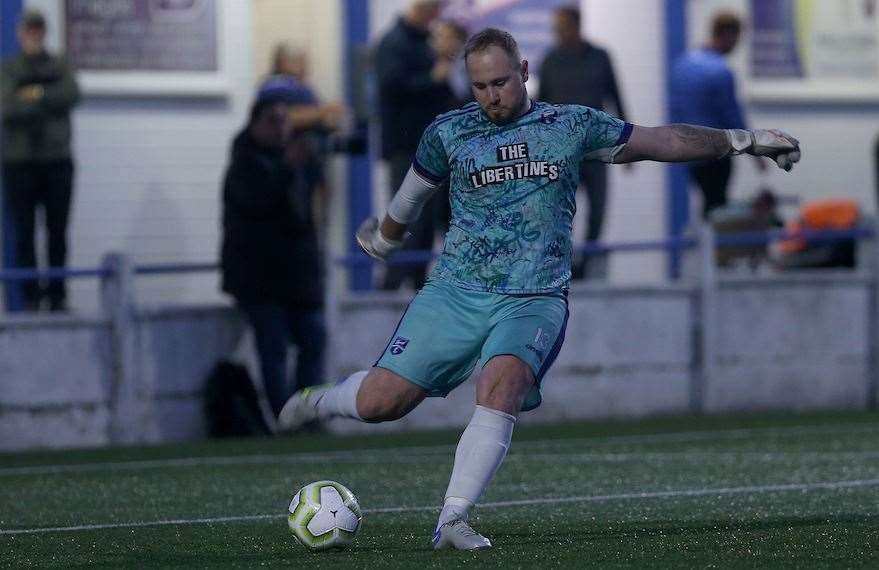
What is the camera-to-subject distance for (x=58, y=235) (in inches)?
577

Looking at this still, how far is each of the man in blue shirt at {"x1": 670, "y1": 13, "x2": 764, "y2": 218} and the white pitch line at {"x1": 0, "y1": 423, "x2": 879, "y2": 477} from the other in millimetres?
3183

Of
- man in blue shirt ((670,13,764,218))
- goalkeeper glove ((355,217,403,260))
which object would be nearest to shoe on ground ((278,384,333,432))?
goalkeeper glove ((355,217,403,260))

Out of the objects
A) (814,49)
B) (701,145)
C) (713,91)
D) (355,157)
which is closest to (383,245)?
(701,145)

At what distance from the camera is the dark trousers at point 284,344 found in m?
13.6

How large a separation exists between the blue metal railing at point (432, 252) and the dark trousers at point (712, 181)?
274mm

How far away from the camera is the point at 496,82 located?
7383mm

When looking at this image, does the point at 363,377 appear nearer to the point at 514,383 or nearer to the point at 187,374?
the point at 514,383

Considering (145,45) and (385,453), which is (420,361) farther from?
(145,45)

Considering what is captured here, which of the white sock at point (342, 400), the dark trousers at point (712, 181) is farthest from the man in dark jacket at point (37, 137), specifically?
the white sock at point (342, 400)

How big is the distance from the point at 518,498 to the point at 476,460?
7.48ft

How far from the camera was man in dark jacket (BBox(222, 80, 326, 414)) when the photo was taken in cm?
1363

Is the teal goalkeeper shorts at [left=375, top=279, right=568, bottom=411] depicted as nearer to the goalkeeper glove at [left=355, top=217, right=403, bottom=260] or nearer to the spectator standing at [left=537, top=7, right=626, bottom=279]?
the goalkeeper glove at [left=355, top=217, right=403, bottom=260]

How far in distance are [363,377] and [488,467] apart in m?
0.69

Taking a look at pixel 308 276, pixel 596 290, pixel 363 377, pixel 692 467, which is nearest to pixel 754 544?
pixel 363 377
